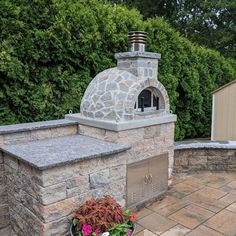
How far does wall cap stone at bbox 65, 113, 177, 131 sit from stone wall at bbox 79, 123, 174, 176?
6 centimetres

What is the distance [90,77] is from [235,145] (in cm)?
302

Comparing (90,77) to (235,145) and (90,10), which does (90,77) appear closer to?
(90,10)

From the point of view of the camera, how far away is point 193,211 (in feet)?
10.4

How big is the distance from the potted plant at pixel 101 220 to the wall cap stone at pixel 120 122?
875 millimetres

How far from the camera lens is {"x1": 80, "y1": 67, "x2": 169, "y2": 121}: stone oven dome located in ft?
9.96

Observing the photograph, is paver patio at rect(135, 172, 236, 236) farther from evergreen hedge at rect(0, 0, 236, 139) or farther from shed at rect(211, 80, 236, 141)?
evergreen hedge at rect(0, 0, 236, 139)

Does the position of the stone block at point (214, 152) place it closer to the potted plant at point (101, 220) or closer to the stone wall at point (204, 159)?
the stone wall at point (204, 159)

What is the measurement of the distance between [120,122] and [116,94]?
0.39 meters

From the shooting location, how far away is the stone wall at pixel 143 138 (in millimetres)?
3039

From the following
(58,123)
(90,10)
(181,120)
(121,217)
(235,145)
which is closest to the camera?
(121,217)

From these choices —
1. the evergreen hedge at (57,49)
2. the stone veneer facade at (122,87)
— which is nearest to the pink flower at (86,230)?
the stone veneer facade at (122,87)

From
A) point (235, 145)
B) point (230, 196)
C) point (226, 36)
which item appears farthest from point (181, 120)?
point (226, 36)

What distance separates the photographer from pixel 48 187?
2246mm

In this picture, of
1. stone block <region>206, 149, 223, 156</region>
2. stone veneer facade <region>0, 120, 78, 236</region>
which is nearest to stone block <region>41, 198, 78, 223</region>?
stone veneer facade <region>0, 120, 78, 236</region>
